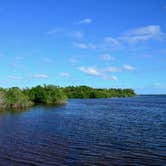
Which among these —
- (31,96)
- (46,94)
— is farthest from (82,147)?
(31,96)

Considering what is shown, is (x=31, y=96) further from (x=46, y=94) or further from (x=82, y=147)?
(x=82, y=147)

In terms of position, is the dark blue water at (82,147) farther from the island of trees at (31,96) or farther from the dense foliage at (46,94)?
the dense foliage at (46,94)

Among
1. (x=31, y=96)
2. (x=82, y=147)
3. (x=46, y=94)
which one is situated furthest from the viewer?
(x=31, y=96)

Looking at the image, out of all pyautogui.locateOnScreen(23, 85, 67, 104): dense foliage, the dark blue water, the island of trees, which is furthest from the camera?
pyautogui.locateOnScreen(23, 85, 67, 104): dense foliage

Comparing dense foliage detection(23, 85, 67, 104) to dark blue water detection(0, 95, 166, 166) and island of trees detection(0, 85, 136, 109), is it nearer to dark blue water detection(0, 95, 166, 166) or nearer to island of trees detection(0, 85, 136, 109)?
island of trees detection(0, 85, 136, 109)

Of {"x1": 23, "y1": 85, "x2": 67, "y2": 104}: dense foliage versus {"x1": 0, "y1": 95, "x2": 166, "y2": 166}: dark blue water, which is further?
{"x1": 23, "y1": 85, "x2": 67, "y2": 104}: dense foliage

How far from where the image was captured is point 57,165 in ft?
67.9

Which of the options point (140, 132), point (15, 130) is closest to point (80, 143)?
point (140, 132)

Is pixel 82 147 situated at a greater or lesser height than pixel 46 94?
lesser

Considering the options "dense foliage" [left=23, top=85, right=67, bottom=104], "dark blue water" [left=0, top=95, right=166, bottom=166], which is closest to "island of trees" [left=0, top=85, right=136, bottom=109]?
"dense foliage" [left=23, top=85, right=67, bottom=104]

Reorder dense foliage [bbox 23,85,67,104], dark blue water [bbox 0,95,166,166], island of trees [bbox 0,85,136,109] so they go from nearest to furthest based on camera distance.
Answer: dark blue water [bbox 0,95,166,166]
island of trees [bbox 0,85,136,109]
dense foliage [bbox 23,85,67,104]

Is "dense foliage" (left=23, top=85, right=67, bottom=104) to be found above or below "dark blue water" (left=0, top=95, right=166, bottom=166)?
above

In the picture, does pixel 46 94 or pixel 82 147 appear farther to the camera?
pixel 46 94

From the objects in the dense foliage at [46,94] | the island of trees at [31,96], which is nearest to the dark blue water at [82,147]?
the island of trees at [31,96]
